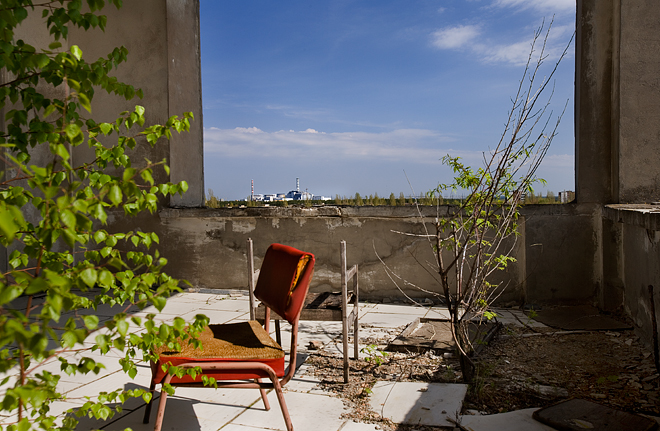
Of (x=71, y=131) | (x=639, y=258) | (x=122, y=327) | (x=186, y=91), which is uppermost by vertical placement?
(x=186, y=91)

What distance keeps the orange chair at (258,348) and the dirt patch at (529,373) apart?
59cm

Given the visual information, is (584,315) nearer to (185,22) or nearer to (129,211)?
(129,211)

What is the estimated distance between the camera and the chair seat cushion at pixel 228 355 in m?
2.09

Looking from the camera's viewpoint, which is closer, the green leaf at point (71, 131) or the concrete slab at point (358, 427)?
the green leaf at point (71, 131)

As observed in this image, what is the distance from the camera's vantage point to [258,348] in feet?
7.46

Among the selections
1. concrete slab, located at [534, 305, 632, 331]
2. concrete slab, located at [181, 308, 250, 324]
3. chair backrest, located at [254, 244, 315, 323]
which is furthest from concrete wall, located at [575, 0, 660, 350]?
concrete slab, located at [181, 308, 250, 324]

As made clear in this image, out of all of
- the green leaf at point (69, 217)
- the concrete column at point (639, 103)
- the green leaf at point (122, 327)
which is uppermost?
the concrete column at point (639, 103)

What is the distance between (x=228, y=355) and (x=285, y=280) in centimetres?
51

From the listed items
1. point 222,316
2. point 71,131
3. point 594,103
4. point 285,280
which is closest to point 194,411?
point 285,280

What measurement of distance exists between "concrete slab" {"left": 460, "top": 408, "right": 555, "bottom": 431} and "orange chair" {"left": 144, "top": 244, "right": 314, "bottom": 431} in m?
0.85

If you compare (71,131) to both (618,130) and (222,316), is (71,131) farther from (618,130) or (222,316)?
(618,130)

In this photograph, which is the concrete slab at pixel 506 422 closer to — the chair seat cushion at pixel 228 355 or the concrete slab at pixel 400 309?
the chair seat cushion at pixel 228 355

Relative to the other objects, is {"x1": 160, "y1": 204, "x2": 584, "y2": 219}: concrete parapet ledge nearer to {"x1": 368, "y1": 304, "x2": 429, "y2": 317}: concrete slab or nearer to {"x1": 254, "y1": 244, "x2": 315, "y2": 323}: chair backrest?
{"x1": 368, "y1": 304, "x2": 429, "y2": 317}: concrete slab

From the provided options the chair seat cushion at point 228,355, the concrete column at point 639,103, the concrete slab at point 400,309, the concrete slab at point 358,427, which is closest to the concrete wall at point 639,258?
the concrete column at point 639,103
